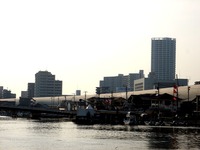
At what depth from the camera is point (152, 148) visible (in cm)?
7519

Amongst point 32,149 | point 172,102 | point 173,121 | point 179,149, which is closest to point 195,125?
point 173,121

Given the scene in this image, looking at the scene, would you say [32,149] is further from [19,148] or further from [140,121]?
[140,121]

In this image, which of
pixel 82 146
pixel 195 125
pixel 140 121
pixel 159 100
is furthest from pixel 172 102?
pixel 82 146

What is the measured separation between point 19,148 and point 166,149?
68.5ft

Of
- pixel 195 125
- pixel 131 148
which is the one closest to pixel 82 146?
pixel 131 148

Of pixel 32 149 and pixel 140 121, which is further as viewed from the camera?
pixel 140 121

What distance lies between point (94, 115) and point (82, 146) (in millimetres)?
118276

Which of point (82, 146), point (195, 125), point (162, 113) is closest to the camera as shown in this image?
point (82, 146)

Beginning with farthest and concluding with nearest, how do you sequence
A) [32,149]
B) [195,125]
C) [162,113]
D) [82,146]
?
[162,113]
[195,125]
[82,146]
[32,149]

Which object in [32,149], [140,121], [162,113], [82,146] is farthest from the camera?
[162,113]

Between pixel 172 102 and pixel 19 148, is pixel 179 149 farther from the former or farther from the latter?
pixel 172 102

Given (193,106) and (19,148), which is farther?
(193,106)

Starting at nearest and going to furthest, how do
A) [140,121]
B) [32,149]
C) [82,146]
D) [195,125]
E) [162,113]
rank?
1. [32,149]
2. [82,146]
3. [195,125]
4. [140,121]
5. [162,113]

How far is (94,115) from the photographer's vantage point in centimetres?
19688
